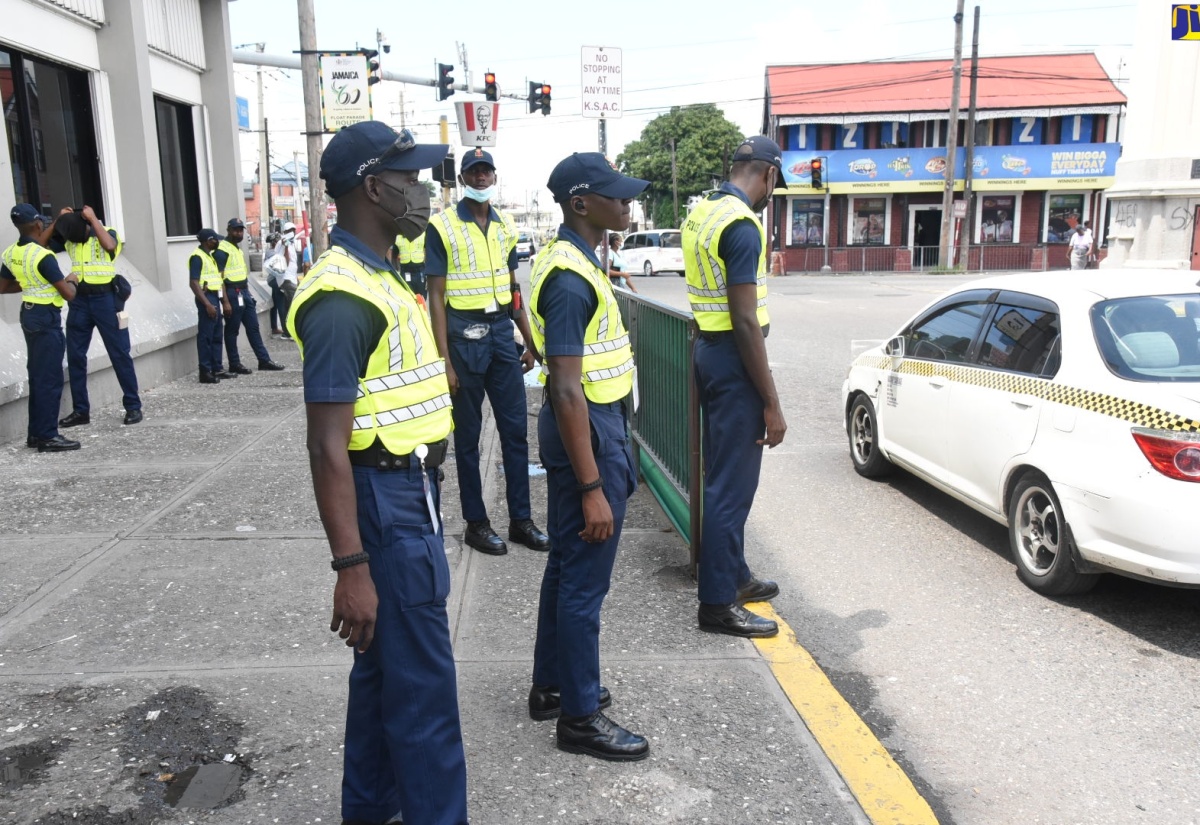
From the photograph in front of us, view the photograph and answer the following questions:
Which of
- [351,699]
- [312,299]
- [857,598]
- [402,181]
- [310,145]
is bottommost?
[857,598]

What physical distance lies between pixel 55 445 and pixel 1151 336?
7596 millimetres

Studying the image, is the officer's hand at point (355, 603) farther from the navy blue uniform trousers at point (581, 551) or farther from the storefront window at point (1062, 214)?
the storefront window at point (1062, 214)

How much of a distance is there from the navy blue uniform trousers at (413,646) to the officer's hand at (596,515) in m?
0.67

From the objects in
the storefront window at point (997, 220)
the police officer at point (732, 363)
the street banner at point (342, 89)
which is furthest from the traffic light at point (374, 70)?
the storefront window at point (997, 220)

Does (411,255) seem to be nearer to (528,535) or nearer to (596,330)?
(528,535)

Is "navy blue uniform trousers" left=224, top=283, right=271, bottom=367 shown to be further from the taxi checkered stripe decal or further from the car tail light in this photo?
the car tail light

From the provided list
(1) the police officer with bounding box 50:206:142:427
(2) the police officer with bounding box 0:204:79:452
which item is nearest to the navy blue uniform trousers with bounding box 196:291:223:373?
(1) the police officer with bounding box 50:206:142:427

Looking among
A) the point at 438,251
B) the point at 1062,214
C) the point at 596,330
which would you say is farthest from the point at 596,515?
the point at 1062,214

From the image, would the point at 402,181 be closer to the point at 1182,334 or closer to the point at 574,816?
the point at 574,816

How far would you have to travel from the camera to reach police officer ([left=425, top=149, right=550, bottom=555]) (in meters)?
5.29

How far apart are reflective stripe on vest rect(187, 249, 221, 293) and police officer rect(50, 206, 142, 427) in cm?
272

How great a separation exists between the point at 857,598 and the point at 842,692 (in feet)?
3.51

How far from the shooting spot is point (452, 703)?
2.53 m

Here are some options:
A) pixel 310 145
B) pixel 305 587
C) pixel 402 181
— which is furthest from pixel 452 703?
pixel 310 145
